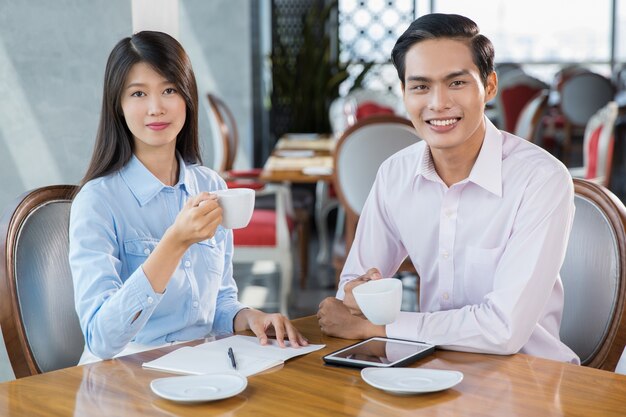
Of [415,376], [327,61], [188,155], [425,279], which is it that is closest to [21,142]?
[188,155]

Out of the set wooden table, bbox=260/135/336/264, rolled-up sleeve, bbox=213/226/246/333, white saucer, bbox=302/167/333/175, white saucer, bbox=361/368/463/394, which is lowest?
wooden table, bbox=260/135/336/264

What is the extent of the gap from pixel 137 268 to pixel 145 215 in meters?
0.15

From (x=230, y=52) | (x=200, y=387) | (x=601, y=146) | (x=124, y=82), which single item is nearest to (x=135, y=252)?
(x=124, y=82)

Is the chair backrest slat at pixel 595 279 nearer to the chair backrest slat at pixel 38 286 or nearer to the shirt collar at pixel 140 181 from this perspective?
the shirt collar at pixel 140 181

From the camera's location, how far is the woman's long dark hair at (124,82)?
1.76 metres

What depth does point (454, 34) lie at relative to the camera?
1.76m

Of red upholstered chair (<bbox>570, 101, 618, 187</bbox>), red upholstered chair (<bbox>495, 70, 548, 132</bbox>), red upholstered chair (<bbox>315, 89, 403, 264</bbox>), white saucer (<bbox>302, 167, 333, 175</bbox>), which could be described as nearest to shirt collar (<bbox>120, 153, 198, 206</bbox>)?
white saucer (<bbox>302, 167, 333, 175</bbox>)

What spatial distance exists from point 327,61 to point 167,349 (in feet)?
18.5

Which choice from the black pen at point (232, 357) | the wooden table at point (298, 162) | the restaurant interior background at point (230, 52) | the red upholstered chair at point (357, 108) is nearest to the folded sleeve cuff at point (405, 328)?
the black pen at point (232, 357)

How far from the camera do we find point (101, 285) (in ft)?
5.25

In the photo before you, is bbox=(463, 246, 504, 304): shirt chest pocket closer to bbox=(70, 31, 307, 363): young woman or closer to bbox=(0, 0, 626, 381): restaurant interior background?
bbox=(70, 31, 307, 363): young woman

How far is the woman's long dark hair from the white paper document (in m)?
0.49

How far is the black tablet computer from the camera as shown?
55.5 inches

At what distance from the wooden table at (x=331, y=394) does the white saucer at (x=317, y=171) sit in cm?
265
